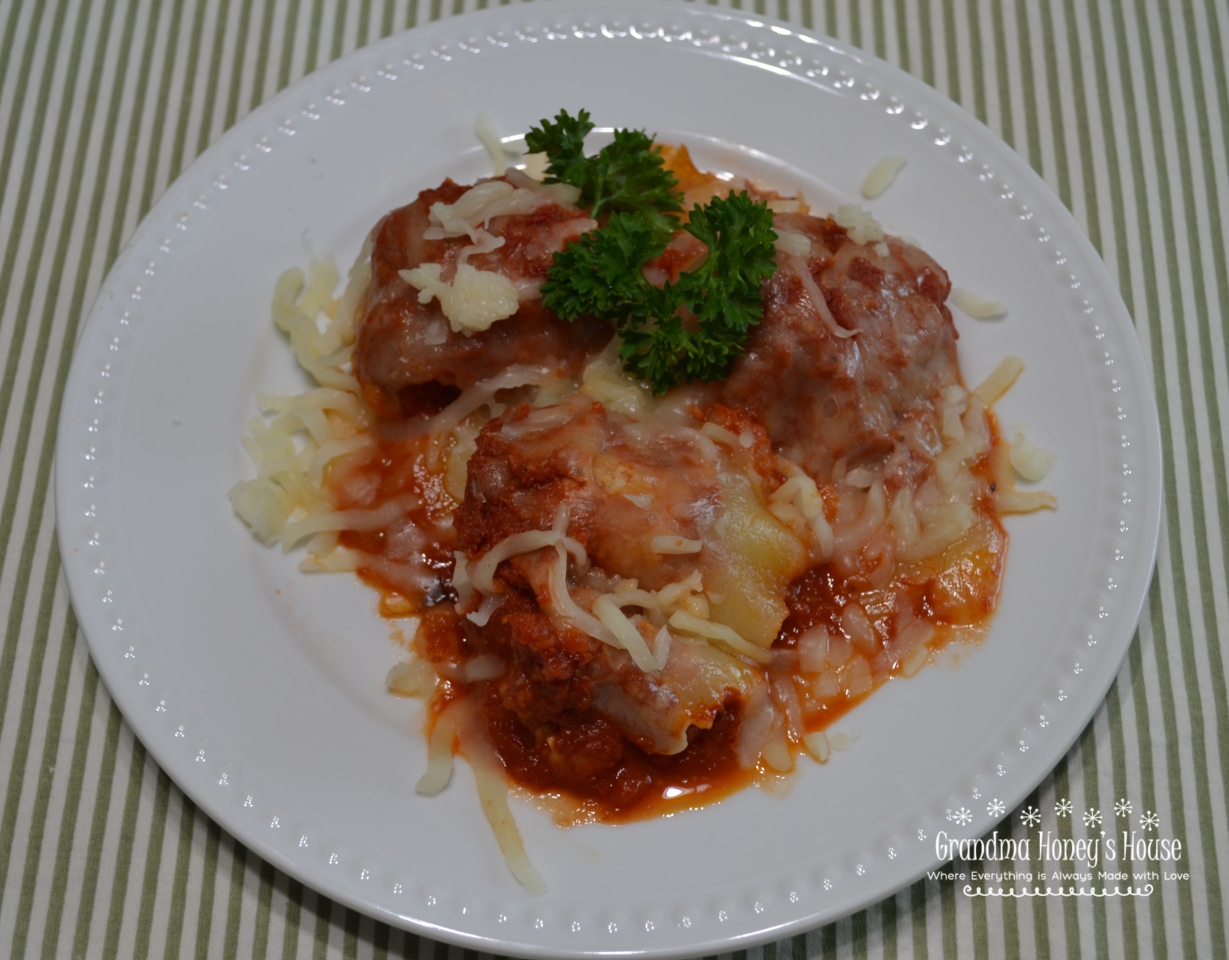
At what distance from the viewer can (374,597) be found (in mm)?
4777

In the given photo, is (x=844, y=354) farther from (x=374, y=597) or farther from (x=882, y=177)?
(x=374, y=597)

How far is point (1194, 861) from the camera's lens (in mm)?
4527

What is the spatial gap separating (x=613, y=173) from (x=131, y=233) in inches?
111

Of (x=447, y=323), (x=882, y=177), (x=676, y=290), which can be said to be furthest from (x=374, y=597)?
(x=882, y=177)

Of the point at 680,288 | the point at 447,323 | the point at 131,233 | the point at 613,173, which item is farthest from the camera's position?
the point at 131,233

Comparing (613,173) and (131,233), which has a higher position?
(613,173)

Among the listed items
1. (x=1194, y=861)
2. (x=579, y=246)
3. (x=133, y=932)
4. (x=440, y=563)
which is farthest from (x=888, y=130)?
(x=133, y=932)

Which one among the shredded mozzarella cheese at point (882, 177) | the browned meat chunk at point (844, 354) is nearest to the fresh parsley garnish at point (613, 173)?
the browned meat chunk at point (844, 354)

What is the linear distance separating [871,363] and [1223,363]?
233 cm

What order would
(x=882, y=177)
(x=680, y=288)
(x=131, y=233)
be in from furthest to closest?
1. (x=131, y=233)
2. (x=882, y=177)
3. (x=680, y=288)

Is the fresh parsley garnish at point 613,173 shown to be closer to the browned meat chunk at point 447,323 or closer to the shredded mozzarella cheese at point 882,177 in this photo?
the browned meat chunk at point 447,323

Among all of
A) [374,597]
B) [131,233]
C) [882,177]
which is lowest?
[374,597]

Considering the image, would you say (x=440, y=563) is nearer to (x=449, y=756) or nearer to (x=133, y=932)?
(x=449, y=756)

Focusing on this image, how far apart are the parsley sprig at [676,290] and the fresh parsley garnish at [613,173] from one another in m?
0.16
